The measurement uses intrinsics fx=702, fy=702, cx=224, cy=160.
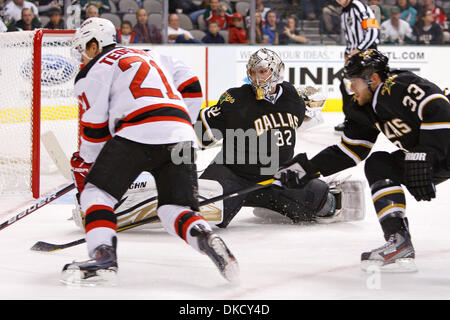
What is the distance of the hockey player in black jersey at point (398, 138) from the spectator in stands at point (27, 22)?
4.99 metres

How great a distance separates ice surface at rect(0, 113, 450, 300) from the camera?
2.31 m

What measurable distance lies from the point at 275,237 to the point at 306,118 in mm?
778

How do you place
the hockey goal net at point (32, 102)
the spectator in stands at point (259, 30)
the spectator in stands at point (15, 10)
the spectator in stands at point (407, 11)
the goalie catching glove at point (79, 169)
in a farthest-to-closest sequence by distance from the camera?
the spectator in stands at point (407, 11), the spectator in stands at point (259, 30), the spectator in stands at point (15, 10), the hockey goal net at point (32, 102), the goalie catching glove at point (79, 169)

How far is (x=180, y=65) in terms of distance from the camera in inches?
114

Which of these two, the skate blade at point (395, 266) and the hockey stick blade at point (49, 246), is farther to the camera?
the hockey stick blade at point (49, 246)

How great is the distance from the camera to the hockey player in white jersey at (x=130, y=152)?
2.33 metres

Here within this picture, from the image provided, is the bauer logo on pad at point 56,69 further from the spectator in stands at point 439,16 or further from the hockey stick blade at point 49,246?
the spectator in stands at point 439,16

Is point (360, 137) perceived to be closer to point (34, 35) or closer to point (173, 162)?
point (173, 162)

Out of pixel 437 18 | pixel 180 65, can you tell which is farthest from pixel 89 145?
pixel 437 18

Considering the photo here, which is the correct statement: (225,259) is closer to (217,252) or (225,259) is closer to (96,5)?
(217,252)

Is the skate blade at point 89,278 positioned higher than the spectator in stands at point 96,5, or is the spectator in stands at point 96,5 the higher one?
the spectator in stands at point 96,5

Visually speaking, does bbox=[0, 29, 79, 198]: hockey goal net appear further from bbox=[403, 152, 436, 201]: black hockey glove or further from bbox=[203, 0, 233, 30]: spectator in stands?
bbox=[203, 0, 233, 30]: spectator in stands

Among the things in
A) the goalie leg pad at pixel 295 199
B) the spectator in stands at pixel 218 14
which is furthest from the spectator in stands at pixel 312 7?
the goalie leg pad at pixel 295 199

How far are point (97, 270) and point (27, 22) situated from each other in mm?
5246
